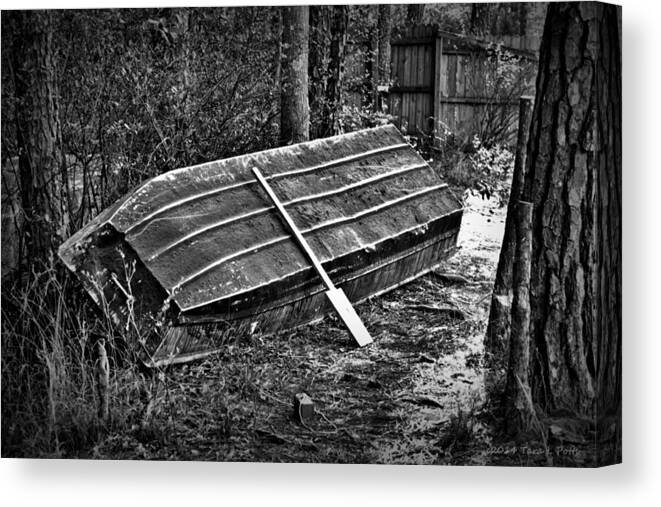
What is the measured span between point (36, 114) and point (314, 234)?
1.68 m

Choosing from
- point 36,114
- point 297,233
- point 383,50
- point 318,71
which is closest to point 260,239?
point 297,233

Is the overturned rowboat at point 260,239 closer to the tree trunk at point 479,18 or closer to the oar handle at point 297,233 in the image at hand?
the oar handle at point 297,233

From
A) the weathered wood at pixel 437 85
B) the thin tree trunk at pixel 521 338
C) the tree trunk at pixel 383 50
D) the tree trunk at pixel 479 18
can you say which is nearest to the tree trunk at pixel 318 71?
the tree trunk at pixel 383 50

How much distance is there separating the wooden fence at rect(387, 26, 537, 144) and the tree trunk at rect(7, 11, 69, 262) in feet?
6.16

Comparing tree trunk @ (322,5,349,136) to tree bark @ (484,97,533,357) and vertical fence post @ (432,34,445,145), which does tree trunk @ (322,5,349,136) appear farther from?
tree bark @ (484,97,533,357)

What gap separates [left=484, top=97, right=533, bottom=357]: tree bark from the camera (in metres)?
A: 4.84

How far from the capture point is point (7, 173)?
5176mm

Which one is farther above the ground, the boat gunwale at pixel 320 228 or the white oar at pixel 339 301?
the boat gunwale at pixel 320 228

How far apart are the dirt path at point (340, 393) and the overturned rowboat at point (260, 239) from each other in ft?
0.55

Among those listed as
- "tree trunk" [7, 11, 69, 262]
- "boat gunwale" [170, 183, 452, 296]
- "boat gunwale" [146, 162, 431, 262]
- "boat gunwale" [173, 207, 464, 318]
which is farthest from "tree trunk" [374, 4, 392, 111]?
"tree trunk" [7, 11, 69, 262]

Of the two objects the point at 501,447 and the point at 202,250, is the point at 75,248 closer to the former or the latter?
the point at 202,250

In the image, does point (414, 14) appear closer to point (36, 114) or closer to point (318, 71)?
point (318, 71)

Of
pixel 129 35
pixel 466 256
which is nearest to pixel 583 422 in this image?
pixel 466 256

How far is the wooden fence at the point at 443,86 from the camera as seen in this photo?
5.00m
